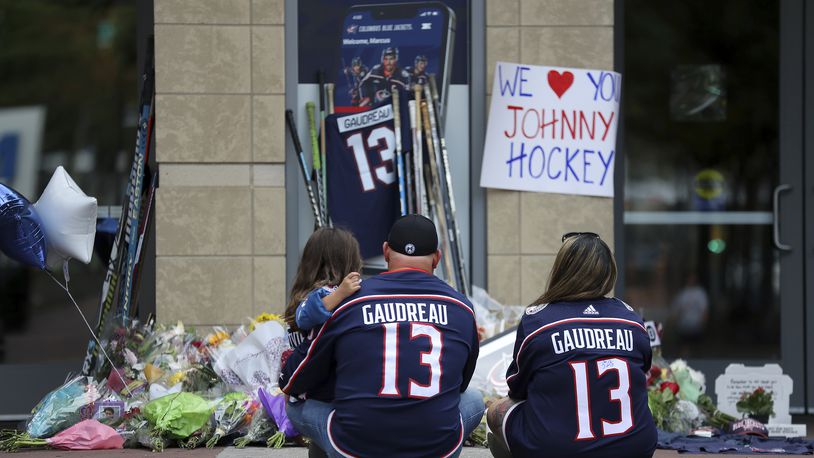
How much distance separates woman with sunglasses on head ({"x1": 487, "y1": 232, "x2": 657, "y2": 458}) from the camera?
13.2ft

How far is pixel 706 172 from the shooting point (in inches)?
324

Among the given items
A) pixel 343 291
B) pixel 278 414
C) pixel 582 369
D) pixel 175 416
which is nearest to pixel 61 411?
pixel 175 416

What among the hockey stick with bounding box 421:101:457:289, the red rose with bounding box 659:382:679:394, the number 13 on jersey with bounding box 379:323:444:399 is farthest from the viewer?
the hockey stick with bounding box 421:101:457:289

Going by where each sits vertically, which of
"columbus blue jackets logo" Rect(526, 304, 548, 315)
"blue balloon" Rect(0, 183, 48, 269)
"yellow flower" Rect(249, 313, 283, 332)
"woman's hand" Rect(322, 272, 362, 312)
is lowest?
"yellow flower" Rect(249, 313, 283, 332)

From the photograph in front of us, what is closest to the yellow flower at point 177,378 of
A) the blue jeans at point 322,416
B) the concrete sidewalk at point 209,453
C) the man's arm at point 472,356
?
the concrete sidewalk at point 209,453

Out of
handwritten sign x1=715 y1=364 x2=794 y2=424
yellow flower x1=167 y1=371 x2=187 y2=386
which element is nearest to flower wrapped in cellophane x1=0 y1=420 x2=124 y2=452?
yellow flower x1=167 y1=371 x2=187 y2=386

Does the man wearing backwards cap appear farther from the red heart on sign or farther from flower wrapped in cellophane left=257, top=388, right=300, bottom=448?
the red heart on sign

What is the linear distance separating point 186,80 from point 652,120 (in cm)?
329

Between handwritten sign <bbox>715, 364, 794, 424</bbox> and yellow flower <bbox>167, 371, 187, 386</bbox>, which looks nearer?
yellow flower <bbox>167, 371, 187, 386</bbox>

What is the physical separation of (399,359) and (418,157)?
133 inches

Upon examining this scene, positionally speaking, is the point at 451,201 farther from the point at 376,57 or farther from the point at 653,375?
the point at 653,375

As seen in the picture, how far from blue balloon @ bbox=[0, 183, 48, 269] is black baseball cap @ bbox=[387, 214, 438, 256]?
8.42 ft

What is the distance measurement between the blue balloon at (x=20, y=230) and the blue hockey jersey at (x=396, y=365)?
2.48m

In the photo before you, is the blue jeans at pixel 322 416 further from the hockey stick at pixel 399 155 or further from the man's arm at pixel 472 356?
the hockey stick at pixel 399 155
